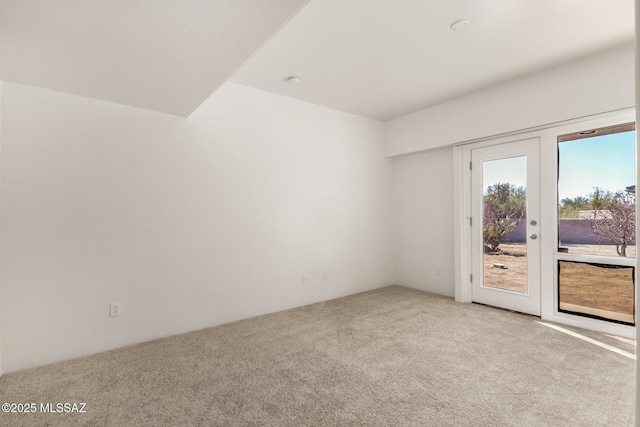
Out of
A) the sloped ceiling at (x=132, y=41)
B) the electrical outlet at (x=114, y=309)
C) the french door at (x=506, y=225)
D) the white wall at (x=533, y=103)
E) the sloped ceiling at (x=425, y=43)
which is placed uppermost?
the sloped ceiling at (x=425, y=43)

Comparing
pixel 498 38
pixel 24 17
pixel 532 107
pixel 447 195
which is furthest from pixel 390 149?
pixel 24 17

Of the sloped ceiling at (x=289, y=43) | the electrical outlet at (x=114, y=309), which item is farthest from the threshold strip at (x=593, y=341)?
the electrical outlet at (x=114, y=309)

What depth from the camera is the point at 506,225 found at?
12.3ft

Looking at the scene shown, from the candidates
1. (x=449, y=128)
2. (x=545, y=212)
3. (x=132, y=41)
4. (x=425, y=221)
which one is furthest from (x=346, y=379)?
(x=449, y=128)

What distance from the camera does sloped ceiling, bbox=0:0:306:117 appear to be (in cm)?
148

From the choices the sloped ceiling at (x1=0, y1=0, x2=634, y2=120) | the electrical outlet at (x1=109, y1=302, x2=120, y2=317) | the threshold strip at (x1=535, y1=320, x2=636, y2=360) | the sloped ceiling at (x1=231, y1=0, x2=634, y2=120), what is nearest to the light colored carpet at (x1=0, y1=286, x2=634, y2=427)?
the threshold strip at (x1=535, y1=320, x2=636, y2=360)

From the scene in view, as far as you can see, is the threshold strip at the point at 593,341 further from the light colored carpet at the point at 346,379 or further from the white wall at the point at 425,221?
the white wall at the point at 425,221

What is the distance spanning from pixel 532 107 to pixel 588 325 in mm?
2308

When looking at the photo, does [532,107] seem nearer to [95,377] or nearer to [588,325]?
[588,325]

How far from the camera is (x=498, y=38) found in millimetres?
2598

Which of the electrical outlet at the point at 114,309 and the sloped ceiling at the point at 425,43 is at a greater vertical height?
the sloped ceiling at the point at 425,43

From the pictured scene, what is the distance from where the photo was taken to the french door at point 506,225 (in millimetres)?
3475

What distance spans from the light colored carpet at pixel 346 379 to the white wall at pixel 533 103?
2185 mm

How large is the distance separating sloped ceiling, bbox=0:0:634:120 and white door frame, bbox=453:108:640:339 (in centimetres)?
64
